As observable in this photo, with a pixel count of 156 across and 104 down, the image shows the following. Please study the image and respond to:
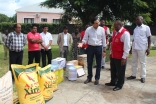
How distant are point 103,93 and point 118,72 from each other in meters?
0.64

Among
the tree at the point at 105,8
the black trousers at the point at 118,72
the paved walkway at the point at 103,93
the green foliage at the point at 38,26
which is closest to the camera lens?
the paved walkway at the point at 103,93

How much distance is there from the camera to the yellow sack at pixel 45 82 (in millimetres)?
4020

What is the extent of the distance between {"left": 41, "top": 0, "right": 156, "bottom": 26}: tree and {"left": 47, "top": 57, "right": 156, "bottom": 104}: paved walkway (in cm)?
627

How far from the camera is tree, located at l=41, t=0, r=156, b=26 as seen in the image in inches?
439

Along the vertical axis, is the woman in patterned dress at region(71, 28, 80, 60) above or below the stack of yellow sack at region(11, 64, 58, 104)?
above

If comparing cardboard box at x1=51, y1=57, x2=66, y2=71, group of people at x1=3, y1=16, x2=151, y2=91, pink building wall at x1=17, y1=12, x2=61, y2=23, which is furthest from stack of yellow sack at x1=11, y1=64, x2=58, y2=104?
pink building wall at x1=17, y1=12, x2=61, y2=23

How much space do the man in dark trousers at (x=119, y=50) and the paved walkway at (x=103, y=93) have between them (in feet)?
1.09

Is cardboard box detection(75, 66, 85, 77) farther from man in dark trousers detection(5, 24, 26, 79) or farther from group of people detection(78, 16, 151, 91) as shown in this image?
man in dark trousers detection(5, 24, 26, 79)

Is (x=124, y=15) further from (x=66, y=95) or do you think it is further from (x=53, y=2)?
(x=66, y=95)

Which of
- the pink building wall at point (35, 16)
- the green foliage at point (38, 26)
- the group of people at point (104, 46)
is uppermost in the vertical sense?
the pink building wall at point (35, 16)

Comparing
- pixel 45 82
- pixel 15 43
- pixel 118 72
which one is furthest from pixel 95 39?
pixel 15 43

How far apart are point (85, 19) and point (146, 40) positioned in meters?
7.49

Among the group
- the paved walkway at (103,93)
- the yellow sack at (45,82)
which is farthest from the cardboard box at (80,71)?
the yellow sack at (45,82)

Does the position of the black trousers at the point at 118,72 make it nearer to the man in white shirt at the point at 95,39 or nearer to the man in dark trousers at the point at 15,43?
the man in white shirt at the point at 95,39
